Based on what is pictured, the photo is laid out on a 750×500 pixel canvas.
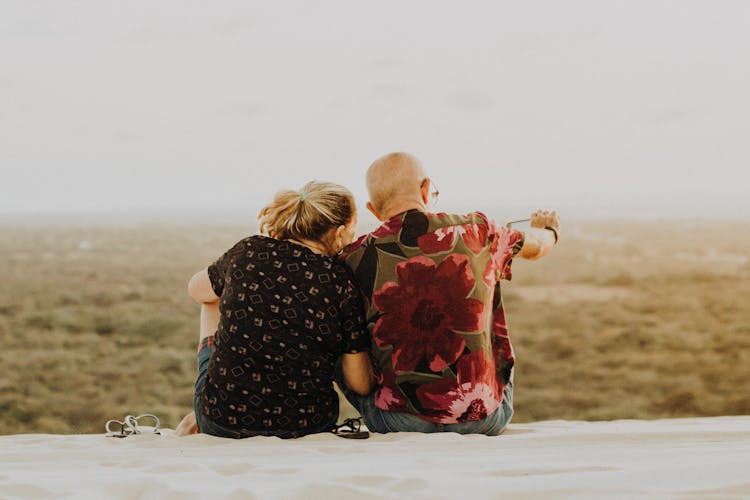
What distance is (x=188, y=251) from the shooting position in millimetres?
27375

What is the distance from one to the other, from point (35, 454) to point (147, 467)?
1.89ft

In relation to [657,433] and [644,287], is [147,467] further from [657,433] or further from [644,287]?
[644,287]

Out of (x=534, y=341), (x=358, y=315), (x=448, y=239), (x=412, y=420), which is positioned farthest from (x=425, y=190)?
(x=534, y=341)

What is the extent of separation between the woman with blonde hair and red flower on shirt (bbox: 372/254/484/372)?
Answer: 144mm

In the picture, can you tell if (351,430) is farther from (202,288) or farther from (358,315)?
(202,288)

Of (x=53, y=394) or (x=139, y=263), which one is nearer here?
(x=53, y=394)

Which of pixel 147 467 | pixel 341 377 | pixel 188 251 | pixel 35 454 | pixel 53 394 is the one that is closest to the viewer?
pixel 147 467

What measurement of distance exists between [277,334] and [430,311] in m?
0.52

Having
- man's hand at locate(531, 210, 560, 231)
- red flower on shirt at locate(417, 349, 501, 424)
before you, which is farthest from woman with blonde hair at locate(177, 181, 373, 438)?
man's hand at locate(531, 210, 560, 231)

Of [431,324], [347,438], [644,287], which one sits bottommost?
[644,287]

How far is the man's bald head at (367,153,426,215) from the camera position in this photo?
3084mm

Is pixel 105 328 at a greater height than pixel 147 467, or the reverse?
pixel 147 467

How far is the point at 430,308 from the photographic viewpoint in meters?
2.99

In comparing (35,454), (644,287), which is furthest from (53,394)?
(644,287)
